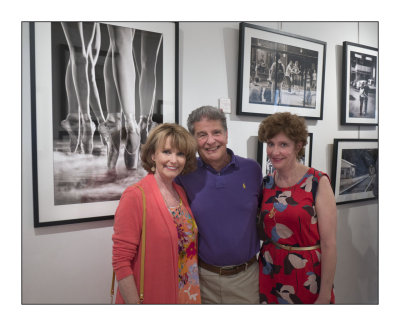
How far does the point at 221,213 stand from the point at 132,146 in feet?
1.77

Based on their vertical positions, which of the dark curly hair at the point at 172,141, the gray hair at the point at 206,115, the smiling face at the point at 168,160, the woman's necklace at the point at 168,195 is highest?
the gray hair at the point at 206,115

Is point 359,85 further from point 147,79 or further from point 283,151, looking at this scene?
point 147,79

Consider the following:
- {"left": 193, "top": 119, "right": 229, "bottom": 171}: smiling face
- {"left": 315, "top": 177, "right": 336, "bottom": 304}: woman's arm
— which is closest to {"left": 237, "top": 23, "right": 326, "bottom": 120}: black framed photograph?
{"left": 193, "top": 119, "right": 229, "bottom": 171}: smiling face

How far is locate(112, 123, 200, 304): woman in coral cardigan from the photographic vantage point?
967mm

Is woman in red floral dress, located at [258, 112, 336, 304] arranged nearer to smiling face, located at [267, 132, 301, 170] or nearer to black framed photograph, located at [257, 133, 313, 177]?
smiling face, located at [267, 132, 301, 170]

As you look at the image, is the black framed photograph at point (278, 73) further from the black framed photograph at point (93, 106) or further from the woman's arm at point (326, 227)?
the woman's arm at point (326, 227)

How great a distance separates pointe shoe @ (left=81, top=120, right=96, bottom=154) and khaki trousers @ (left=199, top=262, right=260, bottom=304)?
2.51 ft

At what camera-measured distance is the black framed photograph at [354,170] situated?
50.4 inches

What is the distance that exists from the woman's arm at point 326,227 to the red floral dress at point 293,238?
0.02 meters

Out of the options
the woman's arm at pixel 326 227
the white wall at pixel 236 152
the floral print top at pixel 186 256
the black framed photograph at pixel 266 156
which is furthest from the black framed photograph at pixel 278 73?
the floral print top at pixel 186 256

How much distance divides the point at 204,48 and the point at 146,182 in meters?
0.76
